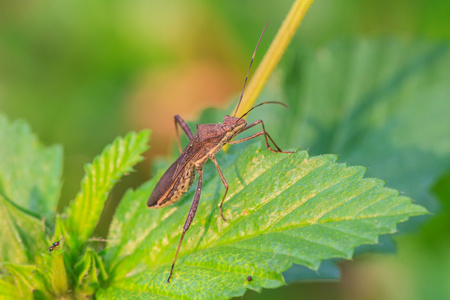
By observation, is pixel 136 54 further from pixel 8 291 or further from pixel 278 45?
pixel 8 291

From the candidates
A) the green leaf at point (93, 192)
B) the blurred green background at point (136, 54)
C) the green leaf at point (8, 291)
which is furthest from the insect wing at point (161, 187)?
the blurred green background at point (136, 54)

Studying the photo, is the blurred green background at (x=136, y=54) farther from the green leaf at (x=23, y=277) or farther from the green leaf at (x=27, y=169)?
the green leaf at (x=23, y=277)

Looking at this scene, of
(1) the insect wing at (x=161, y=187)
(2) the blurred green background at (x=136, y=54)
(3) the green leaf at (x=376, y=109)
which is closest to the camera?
(1) the insect wing at (x=161, y=187)

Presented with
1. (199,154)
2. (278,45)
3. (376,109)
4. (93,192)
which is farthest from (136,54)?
(278,45)

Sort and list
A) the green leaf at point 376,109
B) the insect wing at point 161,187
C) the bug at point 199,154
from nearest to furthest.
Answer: the insect wing at point 161,187, the bug at point 199,154, the green leaf at point 376,109

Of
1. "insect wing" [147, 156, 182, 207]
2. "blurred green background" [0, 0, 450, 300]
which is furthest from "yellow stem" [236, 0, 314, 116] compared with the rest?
"blurred green background" [0, 0, 450, 300]
